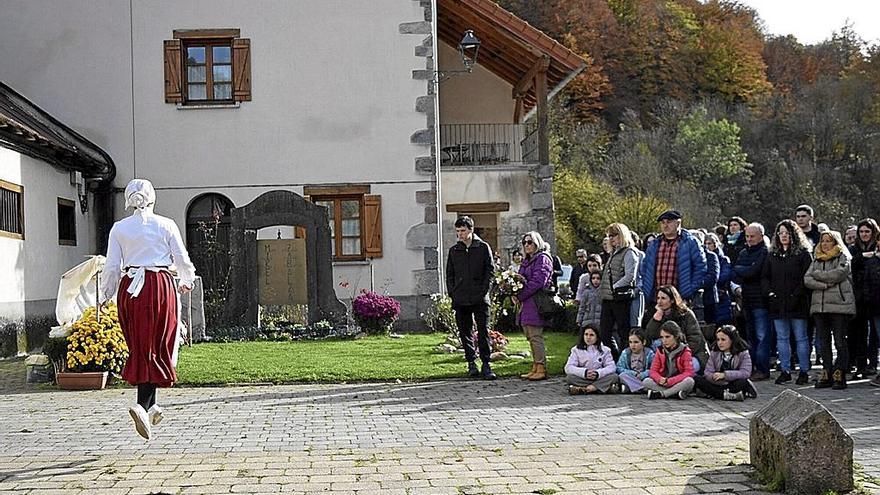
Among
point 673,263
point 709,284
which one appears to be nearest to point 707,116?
point 709,284

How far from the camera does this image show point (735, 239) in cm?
1316

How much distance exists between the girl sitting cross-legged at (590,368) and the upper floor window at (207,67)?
10.3 metres

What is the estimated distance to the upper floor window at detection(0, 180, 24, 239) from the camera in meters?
14.5

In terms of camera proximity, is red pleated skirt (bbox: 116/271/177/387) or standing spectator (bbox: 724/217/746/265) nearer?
red pleated skirt (bbox: 116/271/177/387)

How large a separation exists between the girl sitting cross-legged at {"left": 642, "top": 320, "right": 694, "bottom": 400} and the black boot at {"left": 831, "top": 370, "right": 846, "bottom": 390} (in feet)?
5.37

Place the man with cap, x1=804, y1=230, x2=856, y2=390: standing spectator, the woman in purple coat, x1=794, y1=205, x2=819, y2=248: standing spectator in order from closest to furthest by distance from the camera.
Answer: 1. x1=804, y1=230, x2=856, y2=390: standing spectator
2. the man with cap
3. the woman in purple coat
4. x1=794, y1=205, x2=819, y2=248: standing spectator

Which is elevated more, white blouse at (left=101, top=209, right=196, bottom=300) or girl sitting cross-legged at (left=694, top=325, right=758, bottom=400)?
white blouse at (left=101, top=209, right=196, bottom=300)

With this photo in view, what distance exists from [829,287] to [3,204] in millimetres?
11007

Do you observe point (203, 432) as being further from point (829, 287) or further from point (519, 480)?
point (829, 287)

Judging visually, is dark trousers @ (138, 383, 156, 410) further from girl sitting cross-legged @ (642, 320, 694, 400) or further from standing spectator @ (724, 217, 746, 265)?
standing spectator @ (724, 217, 746, 265)

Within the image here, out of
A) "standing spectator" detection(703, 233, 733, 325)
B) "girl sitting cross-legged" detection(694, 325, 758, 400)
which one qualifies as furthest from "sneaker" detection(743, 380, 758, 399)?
"standing spectator" detection(703, 233, 733, 325)

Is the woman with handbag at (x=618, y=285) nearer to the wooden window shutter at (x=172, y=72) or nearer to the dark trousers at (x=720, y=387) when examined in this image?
the dark trousers at (x=720, y=387)

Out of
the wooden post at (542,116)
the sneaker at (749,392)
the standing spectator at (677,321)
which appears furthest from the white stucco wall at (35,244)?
the sneaker at (749,392)

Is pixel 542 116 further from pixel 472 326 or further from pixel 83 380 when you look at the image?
pixel 83 380
